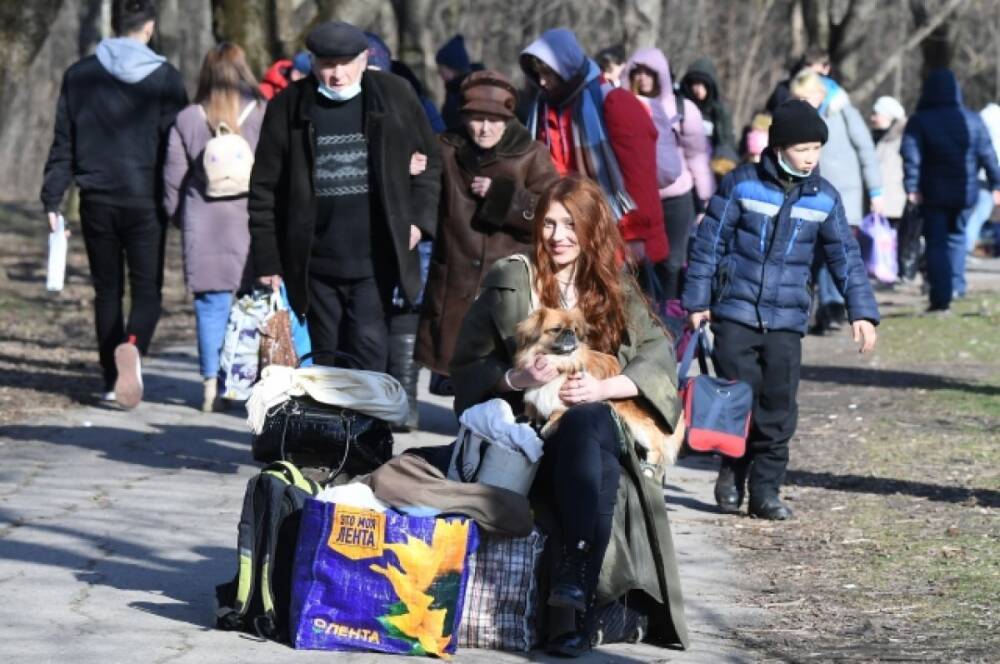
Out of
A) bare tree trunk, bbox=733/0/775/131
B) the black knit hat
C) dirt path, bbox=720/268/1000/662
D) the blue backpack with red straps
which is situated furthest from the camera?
bare tree trunk, bbox=733/0/775/131

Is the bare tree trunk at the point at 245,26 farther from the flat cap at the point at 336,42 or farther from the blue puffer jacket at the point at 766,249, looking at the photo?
the blue puffer jacket at the point at 766,249

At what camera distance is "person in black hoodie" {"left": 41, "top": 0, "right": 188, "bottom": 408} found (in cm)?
1105

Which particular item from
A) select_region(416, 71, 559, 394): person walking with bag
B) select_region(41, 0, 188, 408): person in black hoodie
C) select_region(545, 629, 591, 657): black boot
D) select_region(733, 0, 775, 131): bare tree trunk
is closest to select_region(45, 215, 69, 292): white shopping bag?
select_region(41, 0, 188, 408): person in black hoodie

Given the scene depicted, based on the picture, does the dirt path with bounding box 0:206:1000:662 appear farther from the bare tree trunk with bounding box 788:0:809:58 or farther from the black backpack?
the bare tree trunk with bounding box 788:0:809:58

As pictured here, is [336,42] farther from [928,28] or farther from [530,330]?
[928,28]

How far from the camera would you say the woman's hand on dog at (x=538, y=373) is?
6.16m

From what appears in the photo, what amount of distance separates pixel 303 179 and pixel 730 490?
2.24 metres

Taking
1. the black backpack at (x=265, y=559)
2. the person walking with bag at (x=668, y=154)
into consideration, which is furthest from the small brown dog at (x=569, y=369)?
the person walking with bag at (x=668, y=154)

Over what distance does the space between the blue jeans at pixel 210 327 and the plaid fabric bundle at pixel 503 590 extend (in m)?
5.54

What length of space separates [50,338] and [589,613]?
9931 millimetres

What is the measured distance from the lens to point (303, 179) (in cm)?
848

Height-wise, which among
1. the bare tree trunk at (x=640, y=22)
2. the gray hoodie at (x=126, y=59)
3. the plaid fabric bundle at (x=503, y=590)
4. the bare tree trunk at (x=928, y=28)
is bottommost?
the plaid fabric bundle at (x=503, y=590)

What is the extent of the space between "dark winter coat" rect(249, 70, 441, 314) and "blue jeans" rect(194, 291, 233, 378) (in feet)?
9.23

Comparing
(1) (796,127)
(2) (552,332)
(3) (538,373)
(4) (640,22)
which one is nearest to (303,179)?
(1) (796,127)
